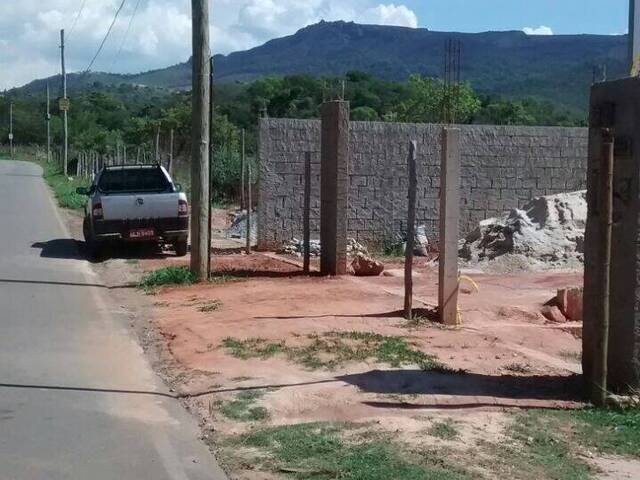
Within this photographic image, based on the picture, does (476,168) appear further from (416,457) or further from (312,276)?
(416,457)

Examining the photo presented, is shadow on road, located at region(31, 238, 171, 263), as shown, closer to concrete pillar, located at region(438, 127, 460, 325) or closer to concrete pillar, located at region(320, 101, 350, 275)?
concrete pillar, located at region(320, 101, 350, 275)

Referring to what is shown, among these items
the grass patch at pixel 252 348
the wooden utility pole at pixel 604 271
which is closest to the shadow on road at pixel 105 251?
the grass patch at pixel 252 348

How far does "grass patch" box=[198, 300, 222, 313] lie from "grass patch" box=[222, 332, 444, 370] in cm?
223

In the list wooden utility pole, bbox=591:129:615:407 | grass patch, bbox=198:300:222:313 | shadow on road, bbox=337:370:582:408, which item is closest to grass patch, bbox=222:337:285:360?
shadow on road, bbox=337:370:582:408

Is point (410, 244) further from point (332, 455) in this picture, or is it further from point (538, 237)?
point (538, 237)

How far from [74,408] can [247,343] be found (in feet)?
8.92

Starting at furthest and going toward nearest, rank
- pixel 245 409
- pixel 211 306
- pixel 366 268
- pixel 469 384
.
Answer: pixel 366 268 → pixel 211 306 → pixel 469 384 → pixel 245 409

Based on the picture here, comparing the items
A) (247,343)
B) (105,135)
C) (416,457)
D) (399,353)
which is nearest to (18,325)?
(247,343)

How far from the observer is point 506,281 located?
51.7ft

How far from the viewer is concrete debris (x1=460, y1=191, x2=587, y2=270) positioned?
57.1ft

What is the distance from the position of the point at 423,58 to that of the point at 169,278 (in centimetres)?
9280

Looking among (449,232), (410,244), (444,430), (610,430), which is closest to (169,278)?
(410,244)

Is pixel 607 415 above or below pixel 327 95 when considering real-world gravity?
below

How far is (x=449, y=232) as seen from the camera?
37.8 feet
